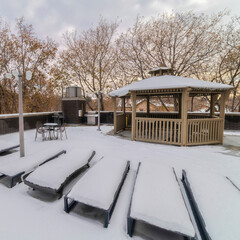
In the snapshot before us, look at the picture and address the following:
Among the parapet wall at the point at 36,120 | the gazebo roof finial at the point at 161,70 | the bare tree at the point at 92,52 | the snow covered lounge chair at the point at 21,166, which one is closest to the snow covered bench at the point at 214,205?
the snow covered lounge chair at the point at 21,166

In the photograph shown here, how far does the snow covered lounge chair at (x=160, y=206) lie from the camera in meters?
1.57

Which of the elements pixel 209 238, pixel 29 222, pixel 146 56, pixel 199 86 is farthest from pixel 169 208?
pixel 146 56

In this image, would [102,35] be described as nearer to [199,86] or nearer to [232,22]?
[232,22]

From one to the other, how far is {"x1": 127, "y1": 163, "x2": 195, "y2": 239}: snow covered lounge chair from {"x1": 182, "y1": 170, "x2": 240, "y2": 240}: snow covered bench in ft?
1.02

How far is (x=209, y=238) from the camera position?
61.8 inches

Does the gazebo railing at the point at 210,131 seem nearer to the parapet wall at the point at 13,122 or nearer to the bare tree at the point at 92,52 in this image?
the parapet wall at the point at 13,122

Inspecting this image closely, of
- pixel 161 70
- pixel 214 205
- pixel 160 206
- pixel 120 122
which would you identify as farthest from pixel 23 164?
pixel 161 70

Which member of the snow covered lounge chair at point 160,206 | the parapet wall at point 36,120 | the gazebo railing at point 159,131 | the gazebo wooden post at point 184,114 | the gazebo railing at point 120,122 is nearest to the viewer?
the snow covered lounge chair at point 160,206

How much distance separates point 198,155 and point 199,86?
2515 mm

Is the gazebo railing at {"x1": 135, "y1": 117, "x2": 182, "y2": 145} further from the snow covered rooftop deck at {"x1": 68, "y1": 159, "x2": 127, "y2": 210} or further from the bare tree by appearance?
the bare tree

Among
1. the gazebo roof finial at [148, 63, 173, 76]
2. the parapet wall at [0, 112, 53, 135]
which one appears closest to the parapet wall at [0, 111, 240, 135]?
the parapet wall at [0, 112, 53, 135]

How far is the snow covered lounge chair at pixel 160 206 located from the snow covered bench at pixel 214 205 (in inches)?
12.3

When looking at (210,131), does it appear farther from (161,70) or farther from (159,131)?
(161,70)

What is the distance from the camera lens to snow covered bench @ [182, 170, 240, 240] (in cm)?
174
